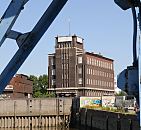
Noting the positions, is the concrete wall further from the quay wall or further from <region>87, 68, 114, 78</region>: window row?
<region>87, 68, 114, 78</region>: window row

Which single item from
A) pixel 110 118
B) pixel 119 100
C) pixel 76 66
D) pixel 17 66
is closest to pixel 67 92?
pixel 76 66

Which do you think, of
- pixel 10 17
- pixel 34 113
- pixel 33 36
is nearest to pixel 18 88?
pixel 34 113

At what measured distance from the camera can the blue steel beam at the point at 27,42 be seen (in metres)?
5.41

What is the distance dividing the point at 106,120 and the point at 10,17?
47204 mm

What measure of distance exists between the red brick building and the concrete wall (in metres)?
29.5

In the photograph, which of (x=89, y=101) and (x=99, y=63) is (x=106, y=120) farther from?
(x=99, y=63)

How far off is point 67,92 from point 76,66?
7981 mm

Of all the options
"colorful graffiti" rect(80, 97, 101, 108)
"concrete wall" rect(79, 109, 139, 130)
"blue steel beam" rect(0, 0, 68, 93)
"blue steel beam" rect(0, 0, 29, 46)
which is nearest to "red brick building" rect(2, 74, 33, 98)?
"colorful graffiti" rect(80, 97, 101, 108)

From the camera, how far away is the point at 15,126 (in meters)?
61.6

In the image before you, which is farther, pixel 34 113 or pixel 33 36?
pixel 34 113

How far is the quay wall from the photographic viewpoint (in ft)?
206

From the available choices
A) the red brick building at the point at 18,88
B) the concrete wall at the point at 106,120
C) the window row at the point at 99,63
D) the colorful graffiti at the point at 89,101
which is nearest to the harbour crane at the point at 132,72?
the concrete wall at the point at 106,120

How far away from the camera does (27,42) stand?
5461mm

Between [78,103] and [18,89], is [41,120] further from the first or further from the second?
[18,89]
